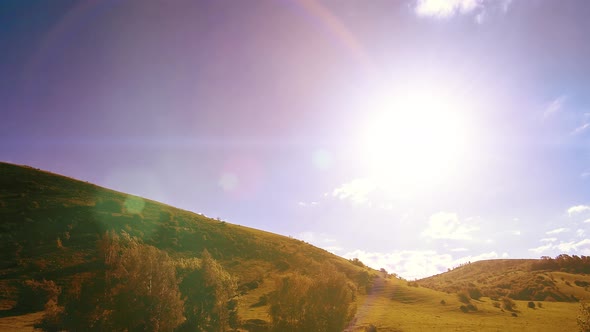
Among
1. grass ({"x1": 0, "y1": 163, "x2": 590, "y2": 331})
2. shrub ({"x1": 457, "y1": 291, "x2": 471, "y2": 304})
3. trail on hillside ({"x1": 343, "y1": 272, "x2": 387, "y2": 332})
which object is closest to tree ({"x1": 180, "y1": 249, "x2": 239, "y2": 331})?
grass ({"x1": 0, "y1": 163, "x2": 590, "y2": 331})

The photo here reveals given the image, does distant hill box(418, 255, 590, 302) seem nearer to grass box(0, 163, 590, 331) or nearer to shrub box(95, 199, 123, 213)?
grass box(0, 163, 590, 331)

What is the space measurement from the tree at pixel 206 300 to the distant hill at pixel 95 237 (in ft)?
31.8

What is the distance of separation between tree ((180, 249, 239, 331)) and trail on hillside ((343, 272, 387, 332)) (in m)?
12.0

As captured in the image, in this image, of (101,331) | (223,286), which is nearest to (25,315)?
(101,331)

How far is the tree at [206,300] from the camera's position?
2344 centimetres

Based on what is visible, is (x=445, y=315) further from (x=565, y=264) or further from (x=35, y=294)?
(x=565, y=264)

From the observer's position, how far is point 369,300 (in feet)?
154

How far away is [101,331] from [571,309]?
6025 centimetres

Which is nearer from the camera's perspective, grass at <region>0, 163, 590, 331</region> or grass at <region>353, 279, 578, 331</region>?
grass at <region>353, 279, 578, 331</region>

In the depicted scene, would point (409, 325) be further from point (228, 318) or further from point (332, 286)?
point (228, 318)

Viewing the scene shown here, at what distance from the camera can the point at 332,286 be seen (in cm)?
2839

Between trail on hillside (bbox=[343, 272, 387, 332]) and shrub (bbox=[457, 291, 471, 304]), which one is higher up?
shrub (bbox=[457, 291, 471, 304])

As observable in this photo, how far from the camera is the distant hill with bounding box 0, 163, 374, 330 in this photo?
3584cm

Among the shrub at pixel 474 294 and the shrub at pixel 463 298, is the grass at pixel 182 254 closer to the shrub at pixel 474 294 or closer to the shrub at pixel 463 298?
the shrub at pixel 463 298
